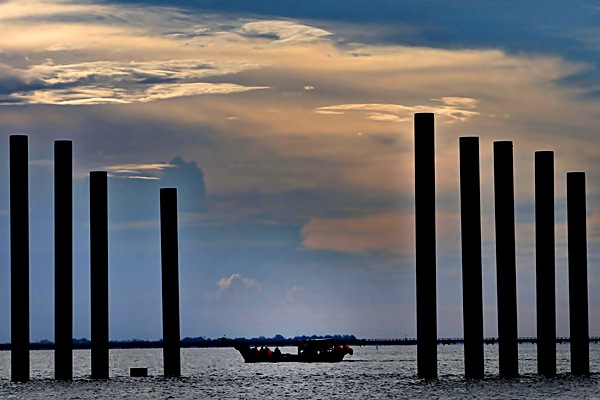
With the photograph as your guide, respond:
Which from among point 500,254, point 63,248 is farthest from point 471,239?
point 63,248

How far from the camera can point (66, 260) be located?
6800cm

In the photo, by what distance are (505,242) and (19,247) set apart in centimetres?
2629

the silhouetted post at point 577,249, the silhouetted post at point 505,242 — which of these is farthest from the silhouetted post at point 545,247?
the silhouetted post at point 505,242

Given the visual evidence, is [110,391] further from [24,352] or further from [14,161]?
[14,161]

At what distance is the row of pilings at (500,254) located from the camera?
209 ft

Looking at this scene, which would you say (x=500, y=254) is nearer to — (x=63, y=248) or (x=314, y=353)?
(x=63, y=248)

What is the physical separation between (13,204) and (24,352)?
8.13 metres

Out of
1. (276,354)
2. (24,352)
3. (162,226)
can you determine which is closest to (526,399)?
(162,226)

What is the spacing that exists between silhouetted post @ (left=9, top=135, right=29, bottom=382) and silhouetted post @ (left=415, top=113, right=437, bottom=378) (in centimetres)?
2111

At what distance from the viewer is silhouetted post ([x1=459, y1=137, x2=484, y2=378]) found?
→ 65250mm

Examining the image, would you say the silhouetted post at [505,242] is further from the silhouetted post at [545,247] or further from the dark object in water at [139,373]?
the dark object in water at [139,373]

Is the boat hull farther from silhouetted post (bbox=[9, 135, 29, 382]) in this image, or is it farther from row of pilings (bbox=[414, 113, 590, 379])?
silhouetted post (bbox=[9, 135, 29, 382])

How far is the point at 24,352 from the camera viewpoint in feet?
223

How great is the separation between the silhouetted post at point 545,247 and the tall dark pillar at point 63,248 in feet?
86.0
